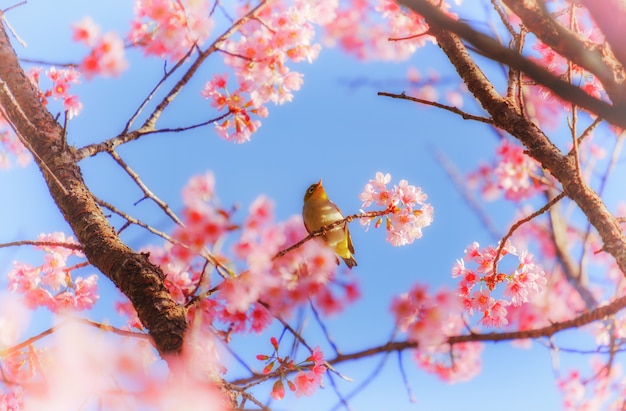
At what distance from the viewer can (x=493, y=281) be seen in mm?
3027

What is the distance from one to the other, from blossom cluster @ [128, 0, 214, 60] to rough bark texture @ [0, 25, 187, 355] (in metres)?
1.71

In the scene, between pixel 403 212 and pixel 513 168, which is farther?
pixel 513 168

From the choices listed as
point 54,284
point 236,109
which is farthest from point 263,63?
point 54,284

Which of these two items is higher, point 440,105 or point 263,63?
point 263,63

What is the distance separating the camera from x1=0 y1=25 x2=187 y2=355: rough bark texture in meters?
2.09

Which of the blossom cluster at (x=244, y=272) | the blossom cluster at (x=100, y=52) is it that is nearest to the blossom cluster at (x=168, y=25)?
the blossom cluster at (x=100, y=52)

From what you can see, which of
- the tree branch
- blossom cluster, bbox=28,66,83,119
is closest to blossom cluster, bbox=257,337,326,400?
the tree branch

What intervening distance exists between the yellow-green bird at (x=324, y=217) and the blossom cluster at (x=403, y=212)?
1.50 metres

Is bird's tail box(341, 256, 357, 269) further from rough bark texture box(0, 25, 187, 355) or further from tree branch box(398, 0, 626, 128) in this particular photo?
tree branch box(398, 0, 626, 128)

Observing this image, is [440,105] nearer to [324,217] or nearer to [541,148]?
[541,148]

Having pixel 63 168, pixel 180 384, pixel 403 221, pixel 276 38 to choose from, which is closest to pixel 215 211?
pixel 180 384

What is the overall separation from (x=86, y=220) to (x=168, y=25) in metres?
3.25

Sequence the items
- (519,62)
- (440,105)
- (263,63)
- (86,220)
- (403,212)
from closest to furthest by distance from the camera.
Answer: (519,62)
(440,105)
(86,220)
(403,212)
(263,63)

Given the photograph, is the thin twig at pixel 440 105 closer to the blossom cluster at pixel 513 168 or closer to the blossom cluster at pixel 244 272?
the blossom cluster at pixel 244 272
